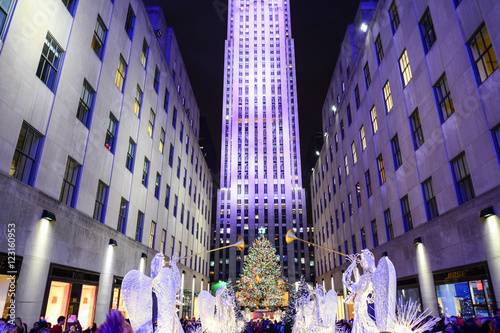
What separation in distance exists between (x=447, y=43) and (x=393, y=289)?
15.1 metres

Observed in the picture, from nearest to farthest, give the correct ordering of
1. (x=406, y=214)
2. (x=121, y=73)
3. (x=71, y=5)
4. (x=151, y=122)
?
(x=71, y=5) < (x=406, y=214) < (x=121, y=73) < (x=151, y=122)

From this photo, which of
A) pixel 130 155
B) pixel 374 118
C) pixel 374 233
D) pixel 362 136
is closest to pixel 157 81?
pixel 130 155

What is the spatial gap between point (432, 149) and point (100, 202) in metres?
19.2

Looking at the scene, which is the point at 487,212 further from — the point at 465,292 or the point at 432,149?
the point at 432,149

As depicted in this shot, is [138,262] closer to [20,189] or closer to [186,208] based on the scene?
[20,189]

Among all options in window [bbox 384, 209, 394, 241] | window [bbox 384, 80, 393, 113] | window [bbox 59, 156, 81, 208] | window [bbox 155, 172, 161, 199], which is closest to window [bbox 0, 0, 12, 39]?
window [bbox 59, 156, 81, 208]

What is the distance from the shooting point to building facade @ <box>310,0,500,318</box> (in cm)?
1388

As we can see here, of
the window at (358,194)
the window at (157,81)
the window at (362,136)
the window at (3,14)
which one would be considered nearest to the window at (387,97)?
the window at (362,136)

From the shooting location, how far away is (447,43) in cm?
1659

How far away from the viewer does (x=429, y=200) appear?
19.2m

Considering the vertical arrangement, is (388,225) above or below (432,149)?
below

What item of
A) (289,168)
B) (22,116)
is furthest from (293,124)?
(22,116)

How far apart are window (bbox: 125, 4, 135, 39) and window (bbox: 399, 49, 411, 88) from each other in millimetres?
18987

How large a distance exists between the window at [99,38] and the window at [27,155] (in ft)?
24.0
